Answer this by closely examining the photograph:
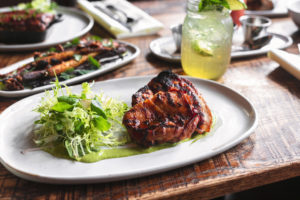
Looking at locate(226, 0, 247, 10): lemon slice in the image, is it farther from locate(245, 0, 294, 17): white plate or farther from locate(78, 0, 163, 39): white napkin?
locate(245, 0, 294, 17): white plate

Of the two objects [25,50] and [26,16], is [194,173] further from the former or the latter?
[26,16]

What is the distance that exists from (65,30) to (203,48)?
185 cm

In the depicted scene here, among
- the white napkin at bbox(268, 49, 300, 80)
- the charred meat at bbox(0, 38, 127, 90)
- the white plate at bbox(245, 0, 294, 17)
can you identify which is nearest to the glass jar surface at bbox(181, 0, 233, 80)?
the white napkin at bbox(268, 49, 300, 80)

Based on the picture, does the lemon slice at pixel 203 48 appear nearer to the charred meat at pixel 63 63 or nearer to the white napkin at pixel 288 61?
the white napkin at pixel 288 61

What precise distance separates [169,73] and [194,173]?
70 cm

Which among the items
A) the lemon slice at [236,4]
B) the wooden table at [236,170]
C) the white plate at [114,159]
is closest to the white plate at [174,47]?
the wooden table at [236,170]

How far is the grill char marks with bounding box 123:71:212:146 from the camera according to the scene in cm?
157

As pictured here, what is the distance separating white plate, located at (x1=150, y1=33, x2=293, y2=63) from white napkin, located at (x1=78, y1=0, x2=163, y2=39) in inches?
11.5

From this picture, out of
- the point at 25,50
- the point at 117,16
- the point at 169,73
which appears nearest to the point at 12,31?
the point at 25,50

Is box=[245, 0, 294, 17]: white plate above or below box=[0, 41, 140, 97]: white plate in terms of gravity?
above

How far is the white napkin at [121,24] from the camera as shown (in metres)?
3.26

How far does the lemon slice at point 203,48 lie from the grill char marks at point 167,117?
22.0 inches

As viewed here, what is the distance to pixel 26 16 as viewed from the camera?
3.16 m

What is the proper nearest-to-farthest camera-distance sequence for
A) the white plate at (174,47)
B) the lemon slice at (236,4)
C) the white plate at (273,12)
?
1. the lemon slice at (236,4)
2. the white plate at (174,47)
3. the white plate at (273,12)
